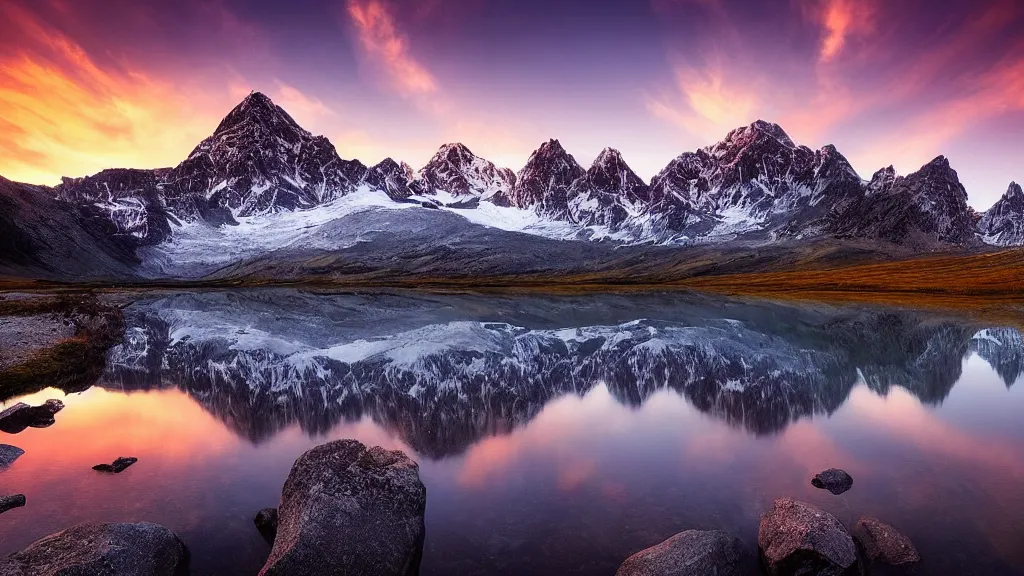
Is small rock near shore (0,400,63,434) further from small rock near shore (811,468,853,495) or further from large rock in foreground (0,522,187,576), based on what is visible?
small rock near shore (811,468,853,495)

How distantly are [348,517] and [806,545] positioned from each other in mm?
10310

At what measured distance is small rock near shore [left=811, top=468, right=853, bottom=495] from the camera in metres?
17.3

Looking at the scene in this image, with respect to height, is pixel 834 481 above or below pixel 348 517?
below

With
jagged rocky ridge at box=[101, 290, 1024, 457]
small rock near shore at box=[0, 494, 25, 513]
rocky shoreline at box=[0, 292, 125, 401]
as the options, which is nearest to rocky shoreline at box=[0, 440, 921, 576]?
small rock near shore at box=[0, 494, 25, 513]

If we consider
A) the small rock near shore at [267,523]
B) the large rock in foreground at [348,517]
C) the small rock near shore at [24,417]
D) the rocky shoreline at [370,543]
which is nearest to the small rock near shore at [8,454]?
the small rock near shore at [24,417]

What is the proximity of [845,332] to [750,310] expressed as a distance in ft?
93.1

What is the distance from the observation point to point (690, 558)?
1194 centimetres

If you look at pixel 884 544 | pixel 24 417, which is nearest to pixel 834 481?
pixel 884 544

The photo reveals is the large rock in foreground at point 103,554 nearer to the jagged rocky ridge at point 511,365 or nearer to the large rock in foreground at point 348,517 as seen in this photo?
the large rock in foreground at point 348,517

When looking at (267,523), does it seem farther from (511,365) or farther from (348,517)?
(511,365)

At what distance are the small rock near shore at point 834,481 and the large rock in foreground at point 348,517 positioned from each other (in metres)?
12.7

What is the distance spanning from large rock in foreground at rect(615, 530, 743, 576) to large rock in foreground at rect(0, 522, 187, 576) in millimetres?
10456

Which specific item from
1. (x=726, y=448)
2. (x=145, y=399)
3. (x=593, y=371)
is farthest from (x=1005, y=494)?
(x=145, y=399)

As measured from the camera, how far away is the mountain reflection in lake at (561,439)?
582 inches
